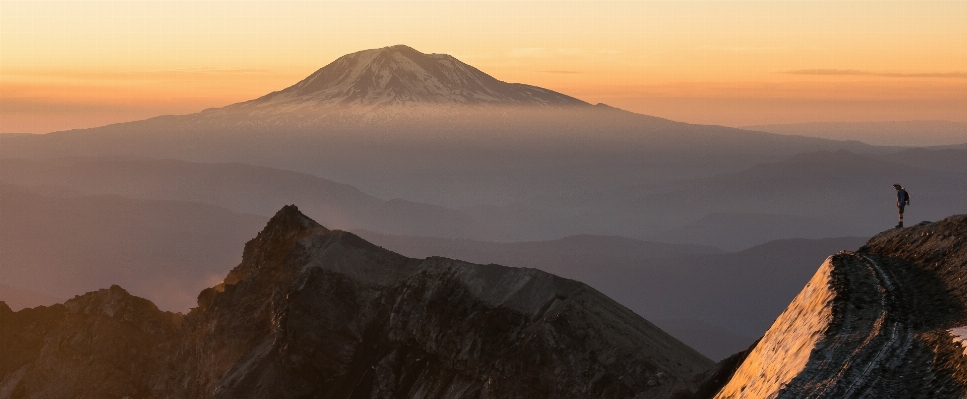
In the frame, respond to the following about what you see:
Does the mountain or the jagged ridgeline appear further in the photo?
the jagged ridgeline

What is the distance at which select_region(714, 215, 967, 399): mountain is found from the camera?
23641 millimetres

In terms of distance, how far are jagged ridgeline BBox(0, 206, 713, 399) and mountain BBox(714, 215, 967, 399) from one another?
1125 cm

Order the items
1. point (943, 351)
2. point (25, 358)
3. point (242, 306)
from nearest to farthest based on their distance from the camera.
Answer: point (943, 351) → point (242, 306) → point (25, 358)

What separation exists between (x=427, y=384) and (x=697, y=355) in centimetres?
1628

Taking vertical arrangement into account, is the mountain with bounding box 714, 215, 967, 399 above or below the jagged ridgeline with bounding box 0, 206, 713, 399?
above

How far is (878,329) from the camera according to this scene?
2669 centimetres

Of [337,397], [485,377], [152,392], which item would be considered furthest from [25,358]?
[485,377]

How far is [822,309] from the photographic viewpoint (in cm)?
2884

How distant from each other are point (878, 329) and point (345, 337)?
129 feet

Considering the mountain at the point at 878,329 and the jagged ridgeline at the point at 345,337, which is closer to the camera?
the mountain at the point at 878,329

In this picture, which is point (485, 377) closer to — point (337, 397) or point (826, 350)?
point (337, 397)

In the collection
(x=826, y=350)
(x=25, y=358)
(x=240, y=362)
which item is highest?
(x=826, y=350)

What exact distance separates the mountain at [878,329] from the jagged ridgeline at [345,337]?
11248 millimetres

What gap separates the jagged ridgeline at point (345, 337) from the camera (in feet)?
158
